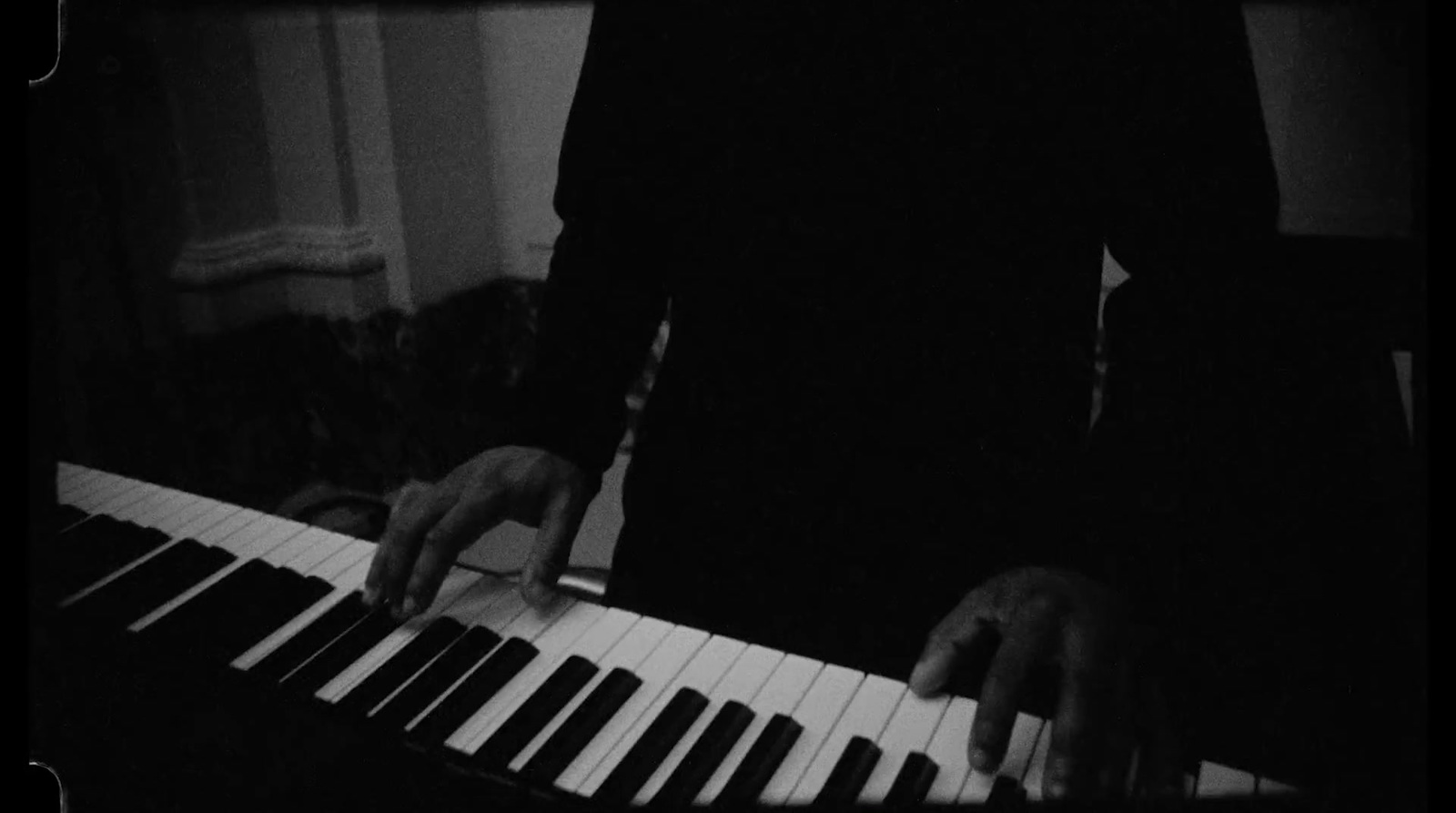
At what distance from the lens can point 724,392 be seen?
70 centimetres

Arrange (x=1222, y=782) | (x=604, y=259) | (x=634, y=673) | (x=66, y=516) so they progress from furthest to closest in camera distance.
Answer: (x=604, y=259)
(x=66, y=516)
(x=634, y=673)
(x=1222, y=782)

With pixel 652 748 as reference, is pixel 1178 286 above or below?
above

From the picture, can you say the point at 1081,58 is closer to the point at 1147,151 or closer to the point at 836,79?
the point at 1147,151

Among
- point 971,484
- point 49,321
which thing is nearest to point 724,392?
point 971,484

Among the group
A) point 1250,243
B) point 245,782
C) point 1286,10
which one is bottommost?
point 245,782

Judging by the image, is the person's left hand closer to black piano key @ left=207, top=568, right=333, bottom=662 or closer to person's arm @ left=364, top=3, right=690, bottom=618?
person's arm @ left=364, top=3, right=690, bottom=618

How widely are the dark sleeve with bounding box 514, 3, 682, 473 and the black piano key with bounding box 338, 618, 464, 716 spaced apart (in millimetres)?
173

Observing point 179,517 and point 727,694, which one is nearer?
point 727,694

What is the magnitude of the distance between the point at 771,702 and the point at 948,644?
10 centimetres

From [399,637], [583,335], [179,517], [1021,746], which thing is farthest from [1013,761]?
[179,517]

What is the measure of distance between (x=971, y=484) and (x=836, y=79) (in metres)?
0.31

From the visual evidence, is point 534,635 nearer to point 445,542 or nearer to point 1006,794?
point 445,542

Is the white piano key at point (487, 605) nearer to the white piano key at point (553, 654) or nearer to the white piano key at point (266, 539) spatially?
the white piano key at point (553, 654)

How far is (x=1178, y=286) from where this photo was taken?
1.41 ft
